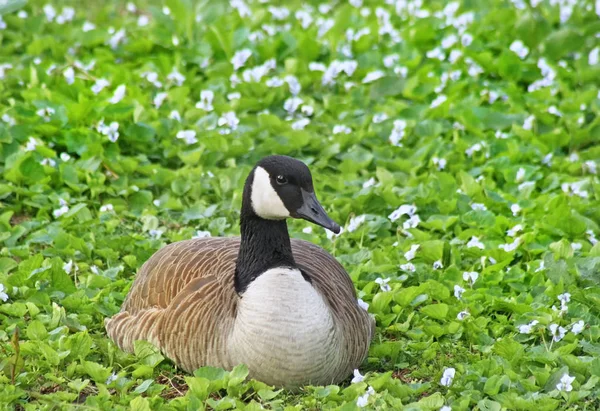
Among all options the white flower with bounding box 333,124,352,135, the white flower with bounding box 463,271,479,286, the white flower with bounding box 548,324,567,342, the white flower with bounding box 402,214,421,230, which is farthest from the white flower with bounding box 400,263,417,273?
the white flower with bounding box 333,124,352,135

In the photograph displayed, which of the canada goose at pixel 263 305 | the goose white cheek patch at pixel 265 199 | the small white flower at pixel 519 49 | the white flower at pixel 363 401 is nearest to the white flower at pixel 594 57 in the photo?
the small white flower at pixel 519 49

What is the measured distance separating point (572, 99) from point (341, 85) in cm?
216

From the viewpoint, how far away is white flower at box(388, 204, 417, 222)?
24.1 ft

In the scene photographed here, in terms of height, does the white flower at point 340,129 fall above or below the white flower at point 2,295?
above

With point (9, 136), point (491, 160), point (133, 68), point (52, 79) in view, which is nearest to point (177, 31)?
point (133, 68)

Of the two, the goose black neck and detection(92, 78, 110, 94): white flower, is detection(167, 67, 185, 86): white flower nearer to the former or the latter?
detection(92, 78, 110, 94): white flower

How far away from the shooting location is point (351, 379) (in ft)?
18.1

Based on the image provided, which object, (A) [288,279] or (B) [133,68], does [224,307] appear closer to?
(A) [288,279]

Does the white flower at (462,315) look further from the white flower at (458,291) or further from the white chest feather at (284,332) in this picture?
the white chest feather at (284,332)

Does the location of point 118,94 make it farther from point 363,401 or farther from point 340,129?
point 363,401

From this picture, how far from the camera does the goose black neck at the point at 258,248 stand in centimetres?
531

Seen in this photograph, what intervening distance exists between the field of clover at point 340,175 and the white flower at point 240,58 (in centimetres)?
2

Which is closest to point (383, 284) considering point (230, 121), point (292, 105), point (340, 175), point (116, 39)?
point (340, 175)

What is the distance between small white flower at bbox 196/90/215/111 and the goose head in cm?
371
